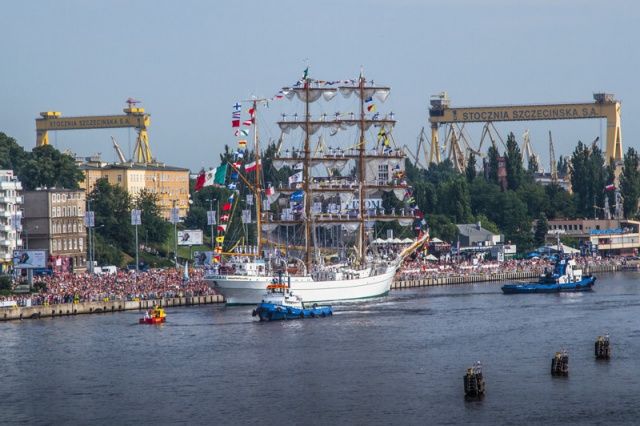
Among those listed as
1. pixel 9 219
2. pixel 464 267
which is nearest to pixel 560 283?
pixel 464 267

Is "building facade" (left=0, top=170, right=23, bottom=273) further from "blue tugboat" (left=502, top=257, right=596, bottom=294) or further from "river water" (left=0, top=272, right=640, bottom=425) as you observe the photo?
"blue tugboat" (left=502, top=257, right=596, bottom=294)

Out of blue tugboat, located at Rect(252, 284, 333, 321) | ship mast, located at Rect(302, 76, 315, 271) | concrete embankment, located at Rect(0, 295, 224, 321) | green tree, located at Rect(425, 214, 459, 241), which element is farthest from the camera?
green tree, located at Rect(425, 214, 459, 241)

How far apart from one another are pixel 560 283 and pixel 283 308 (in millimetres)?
43833

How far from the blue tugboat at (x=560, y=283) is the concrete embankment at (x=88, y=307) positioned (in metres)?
33.8

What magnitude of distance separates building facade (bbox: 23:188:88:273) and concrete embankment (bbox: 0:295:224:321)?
21.7 meters

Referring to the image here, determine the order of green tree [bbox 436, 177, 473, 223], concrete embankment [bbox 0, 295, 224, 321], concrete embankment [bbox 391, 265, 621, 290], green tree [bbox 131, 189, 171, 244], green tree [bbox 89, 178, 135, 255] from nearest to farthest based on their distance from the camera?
concrete embankment [bbox 0, 295, 224, 321] < concrete embankment [bbox 391, 265, 621, 290] < green tree [bbox 89, 178, 135, 255] < green tree [bbox 131, 189, 171, 244] < green tree [bbox 436, 177, 473, 223]

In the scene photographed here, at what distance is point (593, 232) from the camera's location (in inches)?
7766

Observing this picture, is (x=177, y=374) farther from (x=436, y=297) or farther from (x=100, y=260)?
(x=100, y=260)

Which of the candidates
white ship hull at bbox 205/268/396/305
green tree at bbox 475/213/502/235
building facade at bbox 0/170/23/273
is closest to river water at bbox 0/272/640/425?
white ship hull at bbox 205/268/396/305

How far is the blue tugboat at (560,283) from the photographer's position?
139m

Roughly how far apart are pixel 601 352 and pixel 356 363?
14681mm

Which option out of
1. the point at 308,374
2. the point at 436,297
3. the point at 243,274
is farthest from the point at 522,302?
the point at 308,374

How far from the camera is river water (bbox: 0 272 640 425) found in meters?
66.7

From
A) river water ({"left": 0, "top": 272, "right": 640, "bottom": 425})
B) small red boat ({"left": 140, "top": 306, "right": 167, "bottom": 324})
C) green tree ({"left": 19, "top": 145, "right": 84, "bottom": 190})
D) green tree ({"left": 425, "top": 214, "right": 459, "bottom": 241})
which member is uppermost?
green tree ({"left": 19, "top": 145, "right": 84, "bottom": 190})
